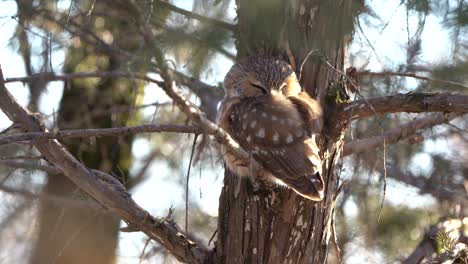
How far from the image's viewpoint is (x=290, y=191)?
3.26m

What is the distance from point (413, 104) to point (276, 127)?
0.72 m

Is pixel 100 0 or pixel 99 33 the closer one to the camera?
pixel 100 0

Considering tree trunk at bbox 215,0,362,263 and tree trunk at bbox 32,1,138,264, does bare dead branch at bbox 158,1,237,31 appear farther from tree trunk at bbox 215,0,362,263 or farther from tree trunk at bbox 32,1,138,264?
tree trunk at bbox 32,1,138,264

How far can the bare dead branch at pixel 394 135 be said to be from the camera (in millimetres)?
3646

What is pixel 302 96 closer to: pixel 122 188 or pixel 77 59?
pixel 122 188

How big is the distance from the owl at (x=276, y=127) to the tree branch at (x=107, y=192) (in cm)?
42

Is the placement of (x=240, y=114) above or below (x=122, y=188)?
above

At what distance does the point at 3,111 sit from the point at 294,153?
1.26 m

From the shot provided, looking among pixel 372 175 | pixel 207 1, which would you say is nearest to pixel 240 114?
pixel 207 1

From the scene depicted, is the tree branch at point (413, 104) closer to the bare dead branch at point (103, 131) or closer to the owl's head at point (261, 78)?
the owl's head at point (261, 78)

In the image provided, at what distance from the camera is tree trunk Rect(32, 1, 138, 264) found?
5266mm

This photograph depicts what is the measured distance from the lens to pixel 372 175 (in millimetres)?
5207

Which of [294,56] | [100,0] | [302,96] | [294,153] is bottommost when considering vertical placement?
[294,153]

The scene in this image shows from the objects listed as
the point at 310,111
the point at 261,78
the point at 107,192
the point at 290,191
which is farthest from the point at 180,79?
the point at 107,192
